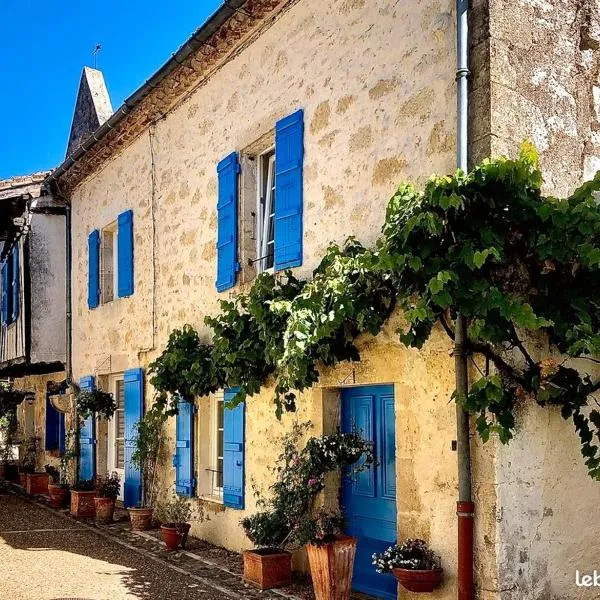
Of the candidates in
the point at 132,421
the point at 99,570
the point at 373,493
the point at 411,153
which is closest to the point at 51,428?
the point at 132,421

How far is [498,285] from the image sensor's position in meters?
4.97

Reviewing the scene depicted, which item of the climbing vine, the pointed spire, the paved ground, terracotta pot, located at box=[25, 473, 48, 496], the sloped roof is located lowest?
terracotta pot, located at box=[25, 473, 48, 496]

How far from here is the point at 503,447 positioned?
4.87m

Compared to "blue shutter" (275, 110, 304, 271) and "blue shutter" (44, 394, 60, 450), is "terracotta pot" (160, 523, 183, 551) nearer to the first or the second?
"blue shutter" (275, 110, 304, 271)

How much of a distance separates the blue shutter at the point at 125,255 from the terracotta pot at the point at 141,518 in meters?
2.91

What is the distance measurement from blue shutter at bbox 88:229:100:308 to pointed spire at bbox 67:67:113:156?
4.44 metres

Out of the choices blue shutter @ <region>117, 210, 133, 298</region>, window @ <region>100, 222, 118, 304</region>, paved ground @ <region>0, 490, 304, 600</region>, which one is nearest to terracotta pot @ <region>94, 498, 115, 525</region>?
paved ground @ <region>0, 490, 304, 600</region>

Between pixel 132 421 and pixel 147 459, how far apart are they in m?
0.84

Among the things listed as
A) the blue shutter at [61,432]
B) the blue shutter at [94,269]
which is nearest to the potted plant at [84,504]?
the blue shutter at [94,269]

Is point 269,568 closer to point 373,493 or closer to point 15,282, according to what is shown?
point 373,493

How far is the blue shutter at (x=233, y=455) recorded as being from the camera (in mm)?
7691

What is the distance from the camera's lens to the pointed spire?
1611 cm

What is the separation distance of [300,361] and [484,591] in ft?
6.57

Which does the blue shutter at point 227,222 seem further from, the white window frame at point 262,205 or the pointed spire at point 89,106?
the pointed spire at point 89,106
